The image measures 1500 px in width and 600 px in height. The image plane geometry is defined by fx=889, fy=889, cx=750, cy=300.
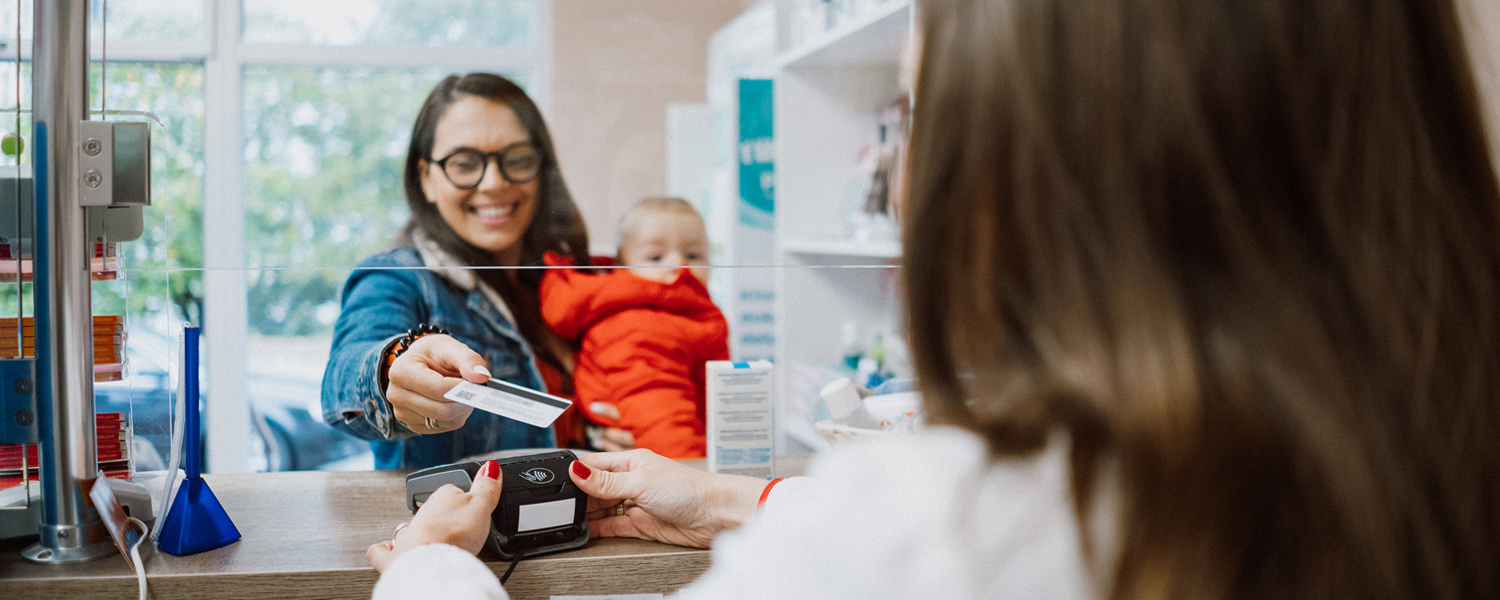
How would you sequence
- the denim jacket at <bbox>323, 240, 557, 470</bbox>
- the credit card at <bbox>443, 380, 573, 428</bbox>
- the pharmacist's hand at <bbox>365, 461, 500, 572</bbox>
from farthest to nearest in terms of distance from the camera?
1. the denim jacket at <bbox>323, 240, 557, 470</bbox>
2. the credit card at <bbox>443, 380, 573, 428</bbox>
3. the pharmacist's hand at <bbox>365, 461, 500, 572</bbox>

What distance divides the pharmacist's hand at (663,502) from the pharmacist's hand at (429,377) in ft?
0.74

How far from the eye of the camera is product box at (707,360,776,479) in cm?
92

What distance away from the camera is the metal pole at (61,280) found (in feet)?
2.30

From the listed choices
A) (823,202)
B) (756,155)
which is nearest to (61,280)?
(756,155)

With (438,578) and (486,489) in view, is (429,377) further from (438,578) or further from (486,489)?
(438,578)

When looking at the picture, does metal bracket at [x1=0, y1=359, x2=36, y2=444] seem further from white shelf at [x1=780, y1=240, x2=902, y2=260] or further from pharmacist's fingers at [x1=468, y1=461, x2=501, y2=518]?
white shelf at [x1=780, y1=240, x2=902, y2=260]

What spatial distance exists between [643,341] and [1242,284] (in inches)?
38.2

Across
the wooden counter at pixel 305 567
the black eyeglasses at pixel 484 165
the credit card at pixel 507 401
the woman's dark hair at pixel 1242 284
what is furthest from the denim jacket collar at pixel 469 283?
the woman's dark hair at pixel 1242 284

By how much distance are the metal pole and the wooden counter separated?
39mm

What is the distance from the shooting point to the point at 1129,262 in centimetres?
36

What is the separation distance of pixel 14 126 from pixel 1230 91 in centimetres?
92

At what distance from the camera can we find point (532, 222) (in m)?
1.21

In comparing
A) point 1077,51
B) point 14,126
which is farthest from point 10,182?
point 1077,51

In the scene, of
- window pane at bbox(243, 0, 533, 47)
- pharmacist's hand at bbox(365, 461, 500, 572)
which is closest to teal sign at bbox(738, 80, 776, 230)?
window pane at bbox(243, 0, 533, 47)
